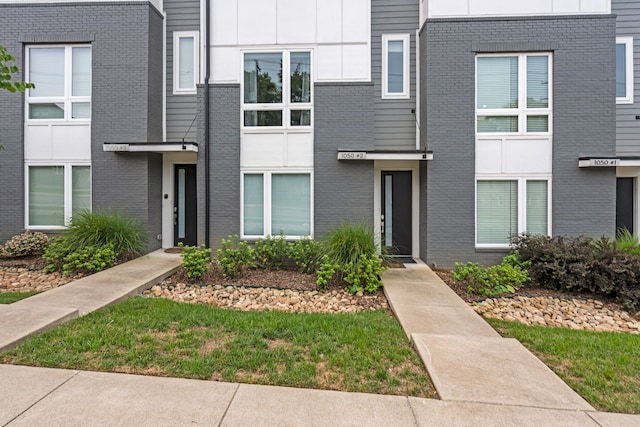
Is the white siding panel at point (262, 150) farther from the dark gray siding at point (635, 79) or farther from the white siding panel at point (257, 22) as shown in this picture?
the dark gray siding at point (635, 79)

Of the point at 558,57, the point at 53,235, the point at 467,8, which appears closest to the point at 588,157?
the point at 558,57

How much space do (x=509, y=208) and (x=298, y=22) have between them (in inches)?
281

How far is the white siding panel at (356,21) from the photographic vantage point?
8469 millimetres

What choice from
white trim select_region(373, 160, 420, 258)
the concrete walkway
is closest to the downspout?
white trim select_region(373, 160, 420, 258)

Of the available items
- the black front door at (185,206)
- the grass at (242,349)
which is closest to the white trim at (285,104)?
the black front door at (185,206)

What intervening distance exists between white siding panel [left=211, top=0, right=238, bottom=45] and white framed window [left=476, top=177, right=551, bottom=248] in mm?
7350

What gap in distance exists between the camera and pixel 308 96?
8.59 m

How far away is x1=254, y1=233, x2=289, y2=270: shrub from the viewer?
774 centimetres

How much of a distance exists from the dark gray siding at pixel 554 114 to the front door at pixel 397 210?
110 cm

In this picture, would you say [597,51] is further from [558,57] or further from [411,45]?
[411,45]

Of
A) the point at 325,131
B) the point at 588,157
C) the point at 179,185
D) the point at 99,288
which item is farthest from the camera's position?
the point at 179,185

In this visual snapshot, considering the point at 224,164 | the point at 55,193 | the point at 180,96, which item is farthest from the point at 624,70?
the point at 55,193

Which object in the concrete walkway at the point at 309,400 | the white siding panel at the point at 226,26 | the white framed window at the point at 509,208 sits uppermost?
the white siding panel at the point at 226,26

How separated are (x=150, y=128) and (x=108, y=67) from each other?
187cm
